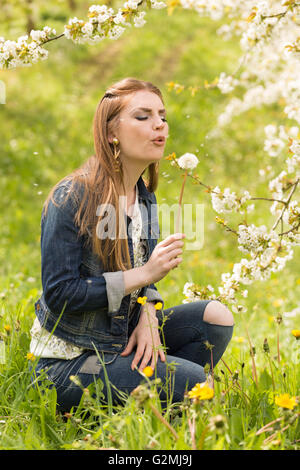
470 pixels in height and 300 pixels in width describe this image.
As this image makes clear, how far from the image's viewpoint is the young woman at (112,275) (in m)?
1.82

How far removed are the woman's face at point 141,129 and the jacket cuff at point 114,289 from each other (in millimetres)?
433

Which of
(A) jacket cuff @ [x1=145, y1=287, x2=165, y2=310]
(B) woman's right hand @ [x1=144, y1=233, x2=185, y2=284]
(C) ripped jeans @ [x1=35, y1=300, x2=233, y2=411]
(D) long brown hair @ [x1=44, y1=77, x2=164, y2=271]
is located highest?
(D) long brown hair @ [x1=44, y1=77, x2=164, y2=271]

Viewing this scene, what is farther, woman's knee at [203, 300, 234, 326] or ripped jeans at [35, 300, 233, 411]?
woman's knee at [203, 300, 234, 326]

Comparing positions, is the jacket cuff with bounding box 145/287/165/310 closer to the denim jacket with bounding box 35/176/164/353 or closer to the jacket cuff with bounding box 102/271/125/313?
the denim jacket with bounding box 35/176/164/353

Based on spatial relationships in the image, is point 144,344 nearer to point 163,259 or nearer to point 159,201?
point 163,259

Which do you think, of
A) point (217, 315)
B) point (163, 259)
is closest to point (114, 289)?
point (163, 259)

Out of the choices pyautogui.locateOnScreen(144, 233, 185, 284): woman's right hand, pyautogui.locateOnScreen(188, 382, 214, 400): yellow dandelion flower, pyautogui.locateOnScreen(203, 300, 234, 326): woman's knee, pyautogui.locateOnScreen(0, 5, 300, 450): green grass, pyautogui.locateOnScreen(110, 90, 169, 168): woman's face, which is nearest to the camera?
pyautogui.locateOnScreen(188, 382, 214, 400): yellow dandelion flower

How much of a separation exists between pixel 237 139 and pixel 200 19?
3787mm

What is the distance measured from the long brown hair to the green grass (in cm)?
25

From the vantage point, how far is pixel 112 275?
1.83 meters

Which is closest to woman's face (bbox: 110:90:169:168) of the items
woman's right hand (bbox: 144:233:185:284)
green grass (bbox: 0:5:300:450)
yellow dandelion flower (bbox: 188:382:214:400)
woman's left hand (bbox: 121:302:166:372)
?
green grass (bbox: 0:5:300:450)

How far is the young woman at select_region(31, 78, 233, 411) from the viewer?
1.82 m

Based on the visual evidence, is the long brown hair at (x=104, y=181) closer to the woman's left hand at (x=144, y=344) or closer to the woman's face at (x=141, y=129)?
the woman's face at (x=141, y=129)

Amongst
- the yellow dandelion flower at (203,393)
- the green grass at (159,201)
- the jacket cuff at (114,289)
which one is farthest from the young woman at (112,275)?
the yellow dandelion flower at (203,393)
